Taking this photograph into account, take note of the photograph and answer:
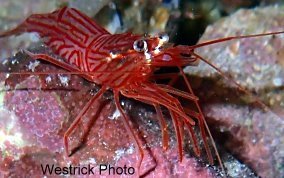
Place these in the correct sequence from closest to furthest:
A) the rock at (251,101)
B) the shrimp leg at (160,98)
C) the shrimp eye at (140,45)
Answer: the shrimp leg at (160,98), the shrimp eye at (140,45), the rock at (251,101)

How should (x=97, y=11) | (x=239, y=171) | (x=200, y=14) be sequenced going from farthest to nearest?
(x=200, y=14), (x=97, y=11), (x=239, y=171)

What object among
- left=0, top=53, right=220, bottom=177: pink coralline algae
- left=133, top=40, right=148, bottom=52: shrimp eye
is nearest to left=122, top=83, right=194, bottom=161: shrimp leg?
left=0, top=53, right=220, bottom=177: pink coralline algae

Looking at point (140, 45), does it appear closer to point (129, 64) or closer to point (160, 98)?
point (129, 64)

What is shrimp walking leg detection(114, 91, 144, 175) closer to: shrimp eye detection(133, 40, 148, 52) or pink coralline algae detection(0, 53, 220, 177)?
pink coralline algae detection(0, 53, 220, 177)

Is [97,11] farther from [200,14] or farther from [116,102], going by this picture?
[116,102]

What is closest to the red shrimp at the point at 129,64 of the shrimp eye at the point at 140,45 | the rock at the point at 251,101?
the shrimp eye at the point at 140,45

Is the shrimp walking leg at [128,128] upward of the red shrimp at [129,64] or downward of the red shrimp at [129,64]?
downward

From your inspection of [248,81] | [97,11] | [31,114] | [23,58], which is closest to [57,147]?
[31,114]

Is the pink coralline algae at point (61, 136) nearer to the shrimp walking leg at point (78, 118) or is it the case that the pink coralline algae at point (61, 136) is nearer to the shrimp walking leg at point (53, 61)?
the shrimp walking leg at point (78, 118)
